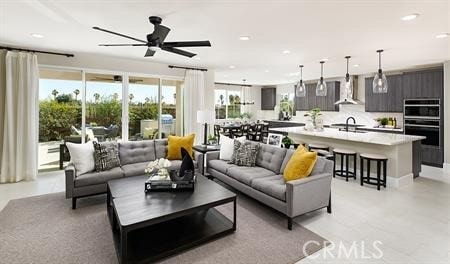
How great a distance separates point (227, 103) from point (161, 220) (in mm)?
9792

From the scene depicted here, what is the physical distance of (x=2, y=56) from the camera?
15.3 ft

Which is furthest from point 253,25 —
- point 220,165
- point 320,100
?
point 320,100

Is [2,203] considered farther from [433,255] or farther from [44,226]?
[433,255]

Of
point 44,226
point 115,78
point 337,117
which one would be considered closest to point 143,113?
point 115,78

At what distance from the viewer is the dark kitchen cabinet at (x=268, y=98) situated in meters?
12.0

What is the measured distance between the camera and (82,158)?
12.6 feet

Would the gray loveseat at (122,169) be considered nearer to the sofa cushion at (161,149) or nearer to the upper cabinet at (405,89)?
the sofa cushion at (161,149)

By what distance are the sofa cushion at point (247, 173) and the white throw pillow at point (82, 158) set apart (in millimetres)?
2256

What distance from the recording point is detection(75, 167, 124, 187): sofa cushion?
356 centimetres

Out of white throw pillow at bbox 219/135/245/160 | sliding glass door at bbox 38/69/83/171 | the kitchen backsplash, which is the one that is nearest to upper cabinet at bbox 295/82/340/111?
the kitchen backsplash

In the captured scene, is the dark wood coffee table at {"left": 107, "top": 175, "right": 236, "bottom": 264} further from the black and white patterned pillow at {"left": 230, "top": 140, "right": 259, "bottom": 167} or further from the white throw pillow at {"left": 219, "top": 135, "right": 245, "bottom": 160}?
the white throw pillow at {"left": 219, "top": 135, "right": 245, "bottom": 160}

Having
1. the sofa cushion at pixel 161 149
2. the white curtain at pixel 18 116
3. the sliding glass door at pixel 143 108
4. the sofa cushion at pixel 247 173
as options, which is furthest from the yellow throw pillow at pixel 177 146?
the white curtain at pixel 18 116

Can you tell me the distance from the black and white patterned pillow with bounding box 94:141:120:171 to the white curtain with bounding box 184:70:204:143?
2.73m

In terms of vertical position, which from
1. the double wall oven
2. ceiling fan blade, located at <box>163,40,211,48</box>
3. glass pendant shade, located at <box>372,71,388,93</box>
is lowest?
the double wall oven
